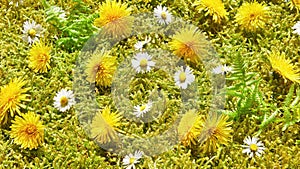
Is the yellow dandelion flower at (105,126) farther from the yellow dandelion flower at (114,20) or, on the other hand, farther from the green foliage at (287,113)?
the green foliage at (287,113)

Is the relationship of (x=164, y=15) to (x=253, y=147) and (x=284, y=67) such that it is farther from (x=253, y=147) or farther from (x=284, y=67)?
(x=253, y=147)

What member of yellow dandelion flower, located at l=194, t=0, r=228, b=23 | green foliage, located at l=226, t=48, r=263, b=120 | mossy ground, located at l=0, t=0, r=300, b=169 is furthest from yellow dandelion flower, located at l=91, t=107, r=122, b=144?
yellow dandelion flower, located at l=194, t=0, r=228, b=23

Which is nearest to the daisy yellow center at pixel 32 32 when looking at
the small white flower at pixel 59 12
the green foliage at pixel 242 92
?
the small white flower at pixel 59 12

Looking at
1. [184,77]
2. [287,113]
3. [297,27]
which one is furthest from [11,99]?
[297,27]

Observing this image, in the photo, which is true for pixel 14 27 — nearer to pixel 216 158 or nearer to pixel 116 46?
pixel 116 46

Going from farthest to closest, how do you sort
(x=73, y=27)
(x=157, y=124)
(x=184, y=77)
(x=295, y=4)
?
(x=295, y=4) < (x=73, y=27) < (x=184, y=77) < (x=157, y=124)

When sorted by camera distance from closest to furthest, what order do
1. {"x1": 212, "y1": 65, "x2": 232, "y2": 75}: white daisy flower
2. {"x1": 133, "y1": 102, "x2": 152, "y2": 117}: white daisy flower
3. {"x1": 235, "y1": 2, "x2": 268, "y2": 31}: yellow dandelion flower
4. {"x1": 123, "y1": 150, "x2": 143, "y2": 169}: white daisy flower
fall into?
{"x1": 123, "y1": 150, "x2": 143, "y2": 169}: white daisy flower
{"x1": 133, "y1": 102, "x2": 152, "y2": 117}: white daisy flower
{"x1": 212, "y1": 65, "x2": 232, "y2": 75}: white daisy flower
{"x1": 235, "y1": 2, "x2": 268, "y2": 31}: yellow dandelion flower

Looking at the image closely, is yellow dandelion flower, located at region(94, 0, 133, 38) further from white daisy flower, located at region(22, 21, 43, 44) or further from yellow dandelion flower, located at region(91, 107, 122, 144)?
yellow dandelion flower, located at region(91, 107, 122, 144)
